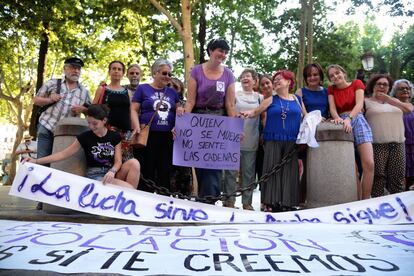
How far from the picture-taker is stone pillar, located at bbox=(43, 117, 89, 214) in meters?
4.80

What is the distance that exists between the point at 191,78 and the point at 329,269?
3045mm

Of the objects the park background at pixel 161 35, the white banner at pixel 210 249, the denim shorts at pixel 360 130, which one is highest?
the park background at pixel 161 35

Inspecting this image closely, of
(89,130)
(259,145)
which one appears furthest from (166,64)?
(259,145)

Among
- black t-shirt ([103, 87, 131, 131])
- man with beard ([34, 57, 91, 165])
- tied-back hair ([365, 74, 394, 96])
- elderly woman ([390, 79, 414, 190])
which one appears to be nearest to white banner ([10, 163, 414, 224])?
black t-shirt ([103, 87, 131, 131])

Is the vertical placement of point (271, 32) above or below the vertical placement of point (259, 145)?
above

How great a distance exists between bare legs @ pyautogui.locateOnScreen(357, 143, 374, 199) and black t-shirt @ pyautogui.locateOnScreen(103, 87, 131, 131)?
290 centimetres

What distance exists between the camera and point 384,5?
18641 mm

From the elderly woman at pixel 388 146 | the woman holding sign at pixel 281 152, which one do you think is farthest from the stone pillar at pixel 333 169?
the elderly woman at pixel 388 146

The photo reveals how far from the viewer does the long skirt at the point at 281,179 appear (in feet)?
16.8

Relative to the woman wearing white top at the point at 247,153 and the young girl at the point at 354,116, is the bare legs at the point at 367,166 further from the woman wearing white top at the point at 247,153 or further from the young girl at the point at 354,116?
the woman wearing white top at the point at 247,153

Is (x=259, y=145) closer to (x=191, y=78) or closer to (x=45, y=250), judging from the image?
(x=191, y=78)

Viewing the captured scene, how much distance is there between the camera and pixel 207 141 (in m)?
5.11

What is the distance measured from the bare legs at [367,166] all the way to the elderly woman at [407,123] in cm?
118

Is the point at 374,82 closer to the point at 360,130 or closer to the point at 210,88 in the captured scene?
the point at 360,130
